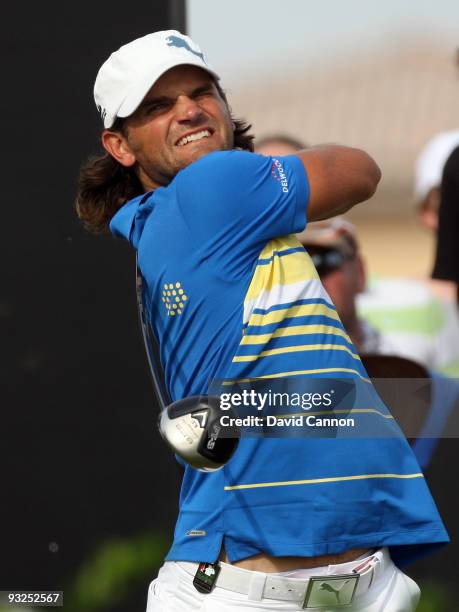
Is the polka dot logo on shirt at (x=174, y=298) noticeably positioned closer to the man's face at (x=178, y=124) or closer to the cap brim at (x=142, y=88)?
the man's face at (x=178, y=124)

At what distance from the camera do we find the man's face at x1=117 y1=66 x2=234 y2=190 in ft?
9.77

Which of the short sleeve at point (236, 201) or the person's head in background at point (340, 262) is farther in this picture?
the person's head in background at point (340, 262)

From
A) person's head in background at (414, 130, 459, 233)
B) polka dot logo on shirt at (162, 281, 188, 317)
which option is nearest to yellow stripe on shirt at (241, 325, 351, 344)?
polka dot logo on shirt at (162, 281, 188, 317)

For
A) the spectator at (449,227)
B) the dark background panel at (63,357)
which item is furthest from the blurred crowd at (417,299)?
the dark background panel at (63,357)

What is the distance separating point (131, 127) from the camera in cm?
308

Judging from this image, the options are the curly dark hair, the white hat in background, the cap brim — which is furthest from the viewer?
the white hat in background

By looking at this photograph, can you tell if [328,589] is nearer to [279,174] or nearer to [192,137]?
[279,174]

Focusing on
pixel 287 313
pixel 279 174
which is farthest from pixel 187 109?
pixel 287 313

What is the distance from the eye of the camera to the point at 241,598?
272cm

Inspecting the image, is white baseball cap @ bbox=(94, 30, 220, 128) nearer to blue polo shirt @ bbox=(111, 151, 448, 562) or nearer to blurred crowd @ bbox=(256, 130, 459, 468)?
blue polo shirt @ bbox=(111, 151, 448, 562)

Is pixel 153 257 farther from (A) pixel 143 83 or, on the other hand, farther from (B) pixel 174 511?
(B) pixel 174 511

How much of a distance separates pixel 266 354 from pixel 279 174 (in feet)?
1.33

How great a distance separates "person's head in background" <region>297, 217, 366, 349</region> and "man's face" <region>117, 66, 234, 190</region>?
4.60ft

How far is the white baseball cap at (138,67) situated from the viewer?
298 centimetres
